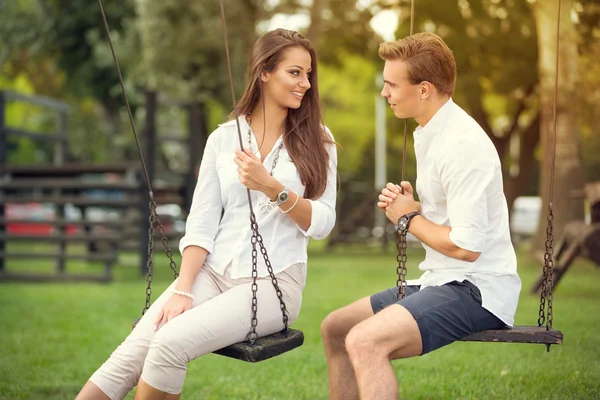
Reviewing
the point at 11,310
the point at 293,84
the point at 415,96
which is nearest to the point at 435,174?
the point at 415,96

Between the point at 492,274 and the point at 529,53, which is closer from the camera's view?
the point at 492,274

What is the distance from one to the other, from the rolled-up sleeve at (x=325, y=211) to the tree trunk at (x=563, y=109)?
9.96 metres

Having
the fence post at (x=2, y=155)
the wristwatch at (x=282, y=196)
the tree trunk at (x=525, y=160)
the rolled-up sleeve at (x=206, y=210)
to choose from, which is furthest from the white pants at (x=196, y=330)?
the tree trunk at (x=525, y=160)

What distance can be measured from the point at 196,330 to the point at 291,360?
3.00 m

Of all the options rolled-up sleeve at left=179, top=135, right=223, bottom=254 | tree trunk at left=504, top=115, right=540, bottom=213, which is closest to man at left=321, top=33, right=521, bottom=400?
rolled-up sleeve at left=179, top=135, right=223, bottom=254

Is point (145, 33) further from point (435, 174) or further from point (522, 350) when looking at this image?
Answer: point (435, 174)

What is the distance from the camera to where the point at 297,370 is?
5.70 meters

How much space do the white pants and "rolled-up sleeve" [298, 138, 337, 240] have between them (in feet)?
0.63

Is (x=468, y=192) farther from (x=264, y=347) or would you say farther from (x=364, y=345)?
(x=264, y=347)

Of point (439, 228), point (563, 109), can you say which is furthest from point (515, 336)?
point (563, 109)

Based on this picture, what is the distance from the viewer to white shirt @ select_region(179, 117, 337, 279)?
3.52 meters

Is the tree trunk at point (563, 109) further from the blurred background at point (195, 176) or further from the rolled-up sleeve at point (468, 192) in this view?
the rolled-up sleeve at point (468, 192)

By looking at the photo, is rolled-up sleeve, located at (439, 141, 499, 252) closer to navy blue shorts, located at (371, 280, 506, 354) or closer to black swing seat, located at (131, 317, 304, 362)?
navy blue shorts, located at (371, 280, 506, 354)

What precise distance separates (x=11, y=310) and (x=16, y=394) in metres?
3.99
